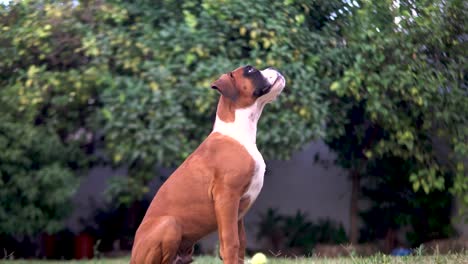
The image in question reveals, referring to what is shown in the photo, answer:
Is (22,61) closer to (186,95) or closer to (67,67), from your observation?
(67,67)

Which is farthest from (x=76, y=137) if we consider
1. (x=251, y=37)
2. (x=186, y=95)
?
(x=251, y=37)

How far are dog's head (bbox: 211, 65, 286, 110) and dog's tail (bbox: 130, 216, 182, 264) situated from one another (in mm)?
830

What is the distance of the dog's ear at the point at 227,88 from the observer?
13.9ft

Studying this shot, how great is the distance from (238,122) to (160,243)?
877 mm

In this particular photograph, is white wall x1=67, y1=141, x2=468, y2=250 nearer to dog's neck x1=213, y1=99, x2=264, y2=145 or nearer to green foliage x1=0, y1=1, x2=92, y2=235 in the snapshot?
green foliage x1=0, y1=1, x2=92, y2=235

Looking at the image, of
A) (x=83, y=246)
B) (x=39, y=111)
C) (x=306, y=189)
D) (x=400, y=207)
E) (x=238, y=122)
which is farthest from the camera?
(x=306, y=189)

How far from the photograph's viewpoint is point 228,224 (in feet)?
13.1

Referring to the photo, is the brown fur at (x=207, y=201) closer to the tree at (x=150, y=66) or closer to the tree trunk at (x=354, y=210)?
the tree at (x=150, y=66)

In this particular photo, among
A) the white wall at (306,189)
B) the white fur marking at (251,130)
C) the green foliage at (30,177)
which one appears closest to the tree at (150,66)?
the green foliage at (30,177)

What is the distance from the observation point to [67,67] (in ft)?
25.0

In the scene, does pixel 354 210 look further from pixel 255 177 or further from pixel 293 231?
pixel 255 177

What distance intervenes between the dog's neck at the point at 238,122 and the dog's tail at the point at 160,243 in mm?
642

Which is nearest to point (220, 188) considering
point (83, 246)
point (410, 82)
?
point (410, 82)

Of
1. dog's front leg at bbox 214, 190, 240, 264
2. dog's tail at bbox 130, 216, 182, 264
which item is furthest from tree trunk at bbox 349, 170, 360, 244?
dog's tail at bbox 130, 216, 182, 264
